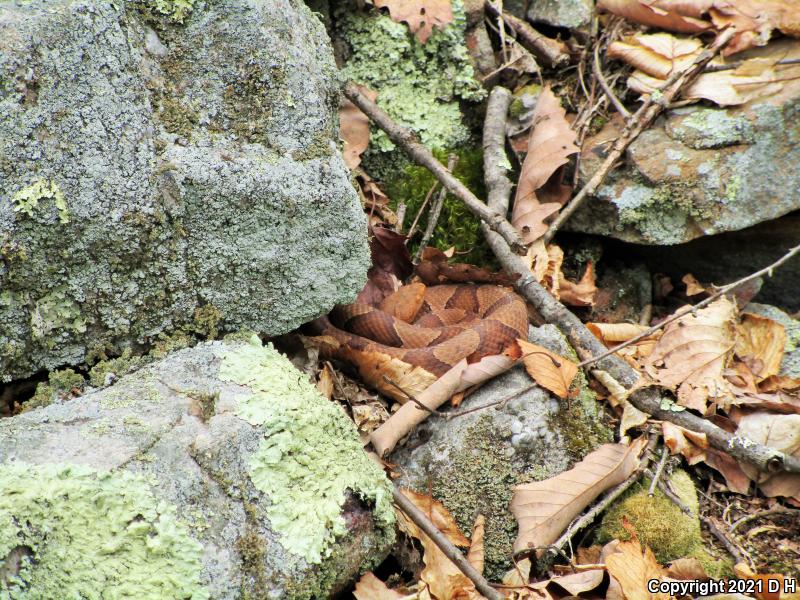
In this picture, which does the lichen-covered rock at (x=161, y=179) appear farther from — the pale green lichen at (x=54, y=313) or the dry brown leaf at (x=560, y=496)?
the dry brown leaf at (x=560, y=496)

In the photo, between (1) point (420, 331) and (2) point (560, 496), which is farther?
(1) point (420, 331)

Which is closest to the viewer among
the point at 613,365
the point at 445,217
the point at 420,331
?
the point at 613,365

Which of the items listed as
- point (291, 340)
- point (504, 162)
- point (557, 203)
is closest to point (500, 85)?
point (504, 162)

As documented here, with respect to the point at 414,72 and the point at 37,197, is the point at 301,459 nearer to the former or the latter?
the point at 37,197

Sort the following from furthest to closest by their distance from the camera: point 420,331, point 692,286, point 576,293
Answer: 1. point 692,286
2. point 576,293
3. point 420,331

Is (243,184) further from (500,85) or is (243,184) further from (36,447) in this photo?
(500,85)

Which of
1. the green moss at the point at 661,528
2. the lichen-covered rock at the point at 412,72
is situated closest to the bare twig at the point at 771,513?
the green moss at the point at 661,528

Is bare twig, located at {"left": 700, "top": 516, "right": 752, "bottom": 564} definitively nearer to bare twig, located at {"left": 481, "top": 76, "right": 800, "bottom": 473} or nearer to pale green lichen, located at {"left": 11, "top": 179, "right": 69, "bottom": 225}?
bare twig, located at {"left": 481, "top": 76, "right": 800, "bottom": 473}

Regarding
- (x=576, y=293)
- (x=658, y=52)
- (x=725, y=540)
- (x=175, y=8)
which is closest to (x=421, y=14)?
(x=658, y=52)
